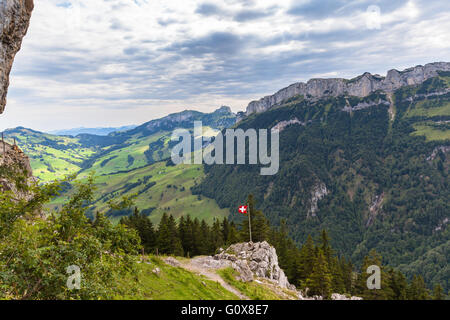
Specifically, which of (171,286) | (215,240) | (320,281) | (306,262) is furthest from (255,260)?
(215,240)

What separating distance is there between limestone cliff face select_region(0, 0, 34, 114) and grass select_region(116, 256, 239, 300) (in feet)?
65.0

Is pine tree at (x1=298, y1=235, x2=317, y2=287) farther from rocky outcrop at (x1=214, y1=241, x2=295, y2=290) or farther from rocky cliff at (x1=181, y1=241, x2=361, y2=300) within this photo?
rocky outcrop at (x1=214, y1=241, x2=295, y2=290)

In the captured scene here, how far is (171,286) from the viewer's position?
2694cm

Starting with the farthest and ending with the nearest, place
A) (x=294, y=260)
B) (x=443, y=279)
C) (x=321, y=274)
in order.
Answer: (x=443, y=279) → (x=294, y=260) → (x=321, y=274)

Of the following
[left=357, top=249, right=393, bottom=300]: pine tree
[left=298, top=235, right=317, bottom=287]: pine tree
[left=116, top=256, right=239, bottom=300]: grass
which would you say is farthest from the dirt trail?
[left=357, top=249, right=393, bottom=300]: pine tree

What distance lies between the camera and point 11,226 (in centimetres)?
1634

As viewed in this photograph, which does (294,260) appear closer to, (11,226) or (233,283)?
(233,283)

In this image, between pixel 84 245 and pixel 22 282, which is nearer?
pixel 22 282

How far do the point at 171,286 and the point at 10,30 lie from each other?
27413mm

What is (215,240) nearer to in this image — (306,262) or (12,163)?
(306,262)

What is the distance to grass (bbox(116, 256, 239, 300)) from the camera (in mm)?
23520
